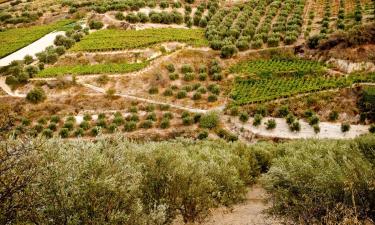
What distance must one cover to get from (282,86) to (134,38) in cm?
2973

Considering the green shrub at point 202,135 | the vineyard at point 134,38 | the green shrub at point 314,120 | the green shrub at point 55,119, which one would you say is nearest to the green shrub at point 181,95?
the green shrub at point 202,135

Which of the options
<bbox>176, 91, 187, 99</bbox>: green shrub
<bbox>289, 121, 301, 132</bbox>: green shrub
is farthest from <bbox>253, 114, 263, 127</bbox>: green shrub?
<bbox>176, 91, 187, 99</bbox>: green shrub

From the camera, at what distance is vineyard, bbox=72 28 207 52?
81562mm

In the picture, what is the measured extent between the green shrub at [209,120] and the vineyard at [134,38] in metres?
22.3

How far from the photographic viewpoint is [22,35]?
300 ft

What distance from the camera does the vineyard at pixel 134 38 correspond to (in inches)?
3211

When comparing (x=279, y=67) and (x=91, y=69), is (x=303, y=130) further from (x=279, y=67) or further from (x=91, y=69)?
(x=91, y=69)

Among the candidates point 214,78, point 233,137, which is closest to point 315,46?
point 214,78

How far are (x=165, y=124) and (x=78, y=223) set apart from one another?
147ft

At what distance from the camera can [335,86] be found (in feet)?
215

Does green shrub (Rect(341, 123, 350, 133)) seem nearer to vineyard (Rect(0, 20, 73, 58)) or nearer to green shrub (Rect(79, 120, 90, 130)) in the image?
green shrub (Rect(79, 120, 90, 130))

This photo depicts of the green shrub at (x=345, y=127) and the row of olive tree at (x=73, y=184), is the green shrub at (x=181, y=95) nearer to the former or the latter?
the green shrub at (x=345, y=127)

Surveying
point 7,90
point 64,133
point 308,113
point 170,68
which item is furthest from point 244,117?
point 7,90

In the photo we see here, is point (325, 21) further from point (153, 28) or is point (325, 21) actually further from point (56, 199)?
point (56, 199)
